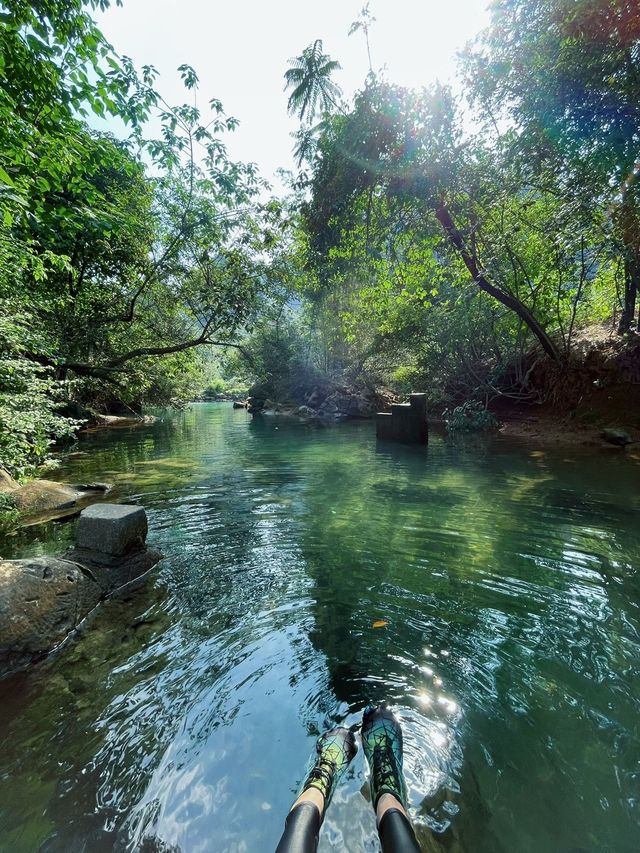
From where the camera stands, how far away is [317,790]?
1.98 meters

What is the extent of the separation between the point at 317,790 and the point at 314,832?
0.26 meters

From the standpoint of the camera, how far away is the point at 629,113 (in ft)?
21.4

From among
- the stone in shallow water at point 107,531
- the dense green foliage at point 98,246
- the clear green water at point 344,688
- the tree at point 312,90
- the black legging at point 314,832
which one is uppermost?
the tree at point 312,90

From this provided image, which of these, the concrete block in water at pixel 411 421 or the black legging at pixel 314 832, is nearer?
the black legging at pixel 314 832

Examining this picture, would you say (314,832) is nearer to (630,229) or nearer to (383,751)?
(383,751)

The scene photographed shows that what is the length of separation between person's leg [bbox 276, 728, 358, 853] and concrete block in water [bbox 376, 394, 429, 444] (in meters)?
12.6

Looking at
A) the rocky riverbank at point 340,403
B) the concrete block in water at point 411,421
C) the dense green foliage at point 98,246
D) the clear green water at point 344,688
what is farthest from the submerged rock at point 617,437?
the rocky riverbank at point 340,403

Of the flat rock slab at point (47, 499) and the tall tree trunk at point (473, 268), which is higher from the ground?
the tall tree trunk at point (473, 268)

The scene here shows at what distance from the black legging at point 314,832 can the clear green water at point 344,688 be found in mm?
175

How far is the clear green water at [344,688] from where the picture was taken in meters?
1.92

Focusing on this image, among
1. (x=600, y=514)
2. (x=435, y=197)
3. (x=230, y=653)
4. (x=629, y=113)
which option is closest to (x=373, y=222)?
(x=435, y=197)

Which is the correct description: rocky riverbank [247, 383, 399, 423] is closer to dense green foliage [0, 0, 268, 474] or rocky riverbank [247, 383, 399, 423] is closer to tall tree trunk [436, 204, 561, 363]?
tall tree trunk [436, 204, 561, 363]

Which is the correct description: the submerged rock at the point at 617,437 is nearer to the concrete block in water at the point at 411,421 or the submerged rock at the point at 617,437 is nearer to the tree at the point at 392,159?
the concrete block in water at the point at 411,421

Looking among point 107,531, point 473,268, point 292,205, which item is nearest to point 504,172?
point 473,268
